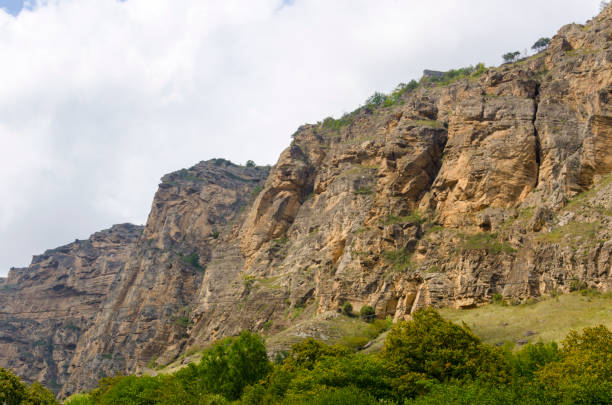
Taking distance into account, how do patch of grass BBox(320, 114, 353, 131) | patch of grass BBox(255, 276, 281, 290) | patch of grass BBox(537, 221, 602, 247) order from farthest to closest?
patch of grass BBox(320, 114, 353, 131) < patch of grass BBox(255, 276, 281, 290) < patch of grass BBox(537, 221, 602, 247)

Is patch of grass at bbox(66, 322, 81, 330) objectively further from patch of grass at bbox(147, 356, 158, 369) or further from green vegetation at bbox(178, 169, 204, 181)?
green vegetation at bbox(178, 169, 204, 181)

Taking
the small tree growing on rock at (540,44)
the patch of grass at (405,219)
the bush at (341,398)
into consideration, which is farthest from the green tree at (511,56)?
the bush at (341,398)

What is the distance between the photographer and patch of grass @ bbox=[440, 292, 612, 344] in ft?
200

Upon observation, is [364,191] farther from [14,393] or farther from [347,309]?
[14,393]

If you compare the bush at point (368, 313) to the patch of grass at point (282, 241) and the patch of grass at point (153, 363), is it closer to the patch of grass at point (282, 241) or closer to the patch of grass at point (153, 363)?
the patch of grass at point (282, 241)

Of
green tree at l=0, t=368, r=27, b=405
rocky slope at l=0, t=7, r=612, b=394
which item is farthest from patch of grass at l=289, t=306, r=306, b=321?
green tree at l=0, t=368, r=27, b=405

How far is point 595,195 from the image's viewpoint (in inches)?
3103

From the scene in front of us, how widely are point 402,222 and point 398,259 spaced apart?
27.5ft

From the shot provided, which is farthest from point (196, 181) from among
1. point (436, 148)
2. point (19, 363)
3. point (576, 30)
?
point (576, 30)

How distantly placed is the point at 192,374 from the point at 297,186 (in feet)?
280

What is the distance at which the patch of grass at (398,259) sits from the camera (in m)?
94.9

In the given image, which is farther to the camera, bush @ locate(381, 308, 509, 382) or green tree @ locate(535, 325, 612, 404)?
bush @ locate(381, 308, 509, 382)

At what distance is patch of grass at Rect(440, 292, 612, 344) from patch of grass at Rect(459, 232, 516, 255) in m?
9.83

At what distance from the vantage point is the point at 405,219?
10288cm
